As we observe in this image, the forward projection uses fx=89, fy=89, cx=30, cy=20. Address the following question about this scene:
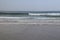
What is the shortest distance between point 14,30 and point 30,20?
0.60 feet

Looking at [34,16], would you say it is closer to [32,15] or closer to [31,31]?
[32,15]

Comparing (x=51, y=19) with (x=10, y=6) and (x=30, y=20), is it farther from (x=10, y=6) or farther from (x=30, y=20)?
(x=10, y=6)

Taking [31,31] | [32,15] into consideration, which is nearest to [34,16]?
[32,15]

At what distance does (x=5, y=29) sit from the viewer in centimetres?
87

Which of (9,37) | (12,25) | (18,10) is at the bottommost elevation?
(9,37)

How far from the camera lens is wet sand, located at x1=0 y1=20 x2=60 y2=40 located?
2.80 ft

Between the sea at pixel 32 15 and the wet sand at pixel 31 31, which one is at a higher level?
the sea at pixel 32 15

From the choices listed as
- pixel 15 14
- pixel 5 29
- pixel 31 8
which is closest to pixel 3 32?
pixel 5 29

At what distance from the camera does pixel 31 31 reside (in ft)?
2.85

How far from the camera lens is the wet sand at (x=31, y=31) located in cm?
85

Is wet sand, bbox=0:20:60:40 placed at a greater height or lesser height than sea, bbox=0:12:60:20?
lesser

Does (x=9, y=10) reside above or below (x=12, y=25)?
above

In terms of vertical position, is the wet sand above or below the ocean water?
below

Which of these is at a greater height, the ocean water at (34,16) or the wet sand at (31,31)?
the ocean water at (34,16)
